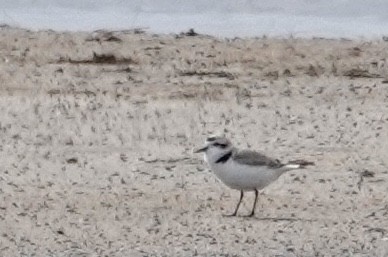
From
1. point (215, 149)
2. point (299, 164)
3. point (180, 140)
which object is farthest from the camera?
point (180, 140)

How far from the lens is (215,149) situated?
11578mm

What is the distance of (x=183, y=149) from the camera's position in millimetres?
13211

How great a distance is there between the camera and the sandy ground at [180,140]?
10758 mm

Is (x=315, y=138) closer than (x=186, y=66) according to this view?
Yes

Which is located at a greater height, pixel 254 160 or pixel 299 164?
pixel 254 160

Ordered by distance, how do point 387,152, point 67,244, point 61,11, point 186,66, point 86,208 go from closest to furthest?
point 67,244, point 86,208, point 387,152, point 186,66, point 61,11

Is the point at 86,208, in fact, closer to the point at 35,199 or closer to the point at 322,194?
the point at 35,199

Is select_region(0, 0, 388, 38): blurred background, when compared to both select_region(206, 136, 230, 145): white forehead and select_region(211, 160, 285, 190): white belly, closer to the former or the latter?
select_region(206, 136, 230, 145): white forehead

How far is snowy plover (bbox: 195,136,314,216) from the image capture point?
11.4 m

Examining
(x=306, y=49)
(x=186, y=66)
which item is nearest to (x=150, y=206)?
(x=186, y=66)

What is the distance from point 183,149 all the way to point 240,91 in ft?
7.26

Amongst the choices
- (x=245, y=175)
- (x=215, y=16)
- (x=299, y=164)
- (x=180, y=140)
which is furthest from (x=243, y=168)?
(x=215, y=16)

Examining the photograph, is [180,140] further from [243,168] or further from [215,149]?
[243,168]

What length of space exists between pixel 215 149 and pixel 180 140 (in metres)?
1.94
